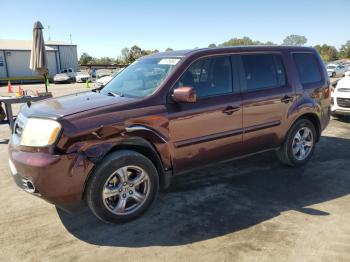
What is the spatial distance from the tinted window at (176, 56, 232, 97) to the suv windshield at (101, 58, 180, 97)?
0.77 ft

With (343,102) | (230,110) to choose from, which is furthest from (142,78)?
(343,102)

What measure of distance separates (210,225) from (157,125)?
122 cm

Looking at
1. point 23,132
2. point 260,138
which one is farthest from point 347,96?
point 23,132

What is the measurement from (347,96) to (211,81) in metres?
→ 6.19

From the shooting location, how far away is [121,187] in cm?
362

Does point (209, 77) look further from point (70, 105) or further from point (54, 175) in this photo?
point (54, 175)

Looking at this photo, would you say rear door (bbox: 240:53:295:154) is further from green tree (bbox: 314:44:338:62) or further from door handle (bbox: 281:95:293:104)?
green tree (bbox: 314:44:338:62)

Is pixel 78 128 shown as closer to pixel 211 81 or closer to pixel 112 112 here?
pixel 112 112

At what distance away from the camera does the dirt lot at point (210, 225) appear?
3.12 m

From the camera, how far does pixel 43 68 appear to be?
429 inches

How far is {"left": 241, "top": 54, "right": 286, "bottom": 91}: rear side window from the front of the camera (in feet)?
15.0

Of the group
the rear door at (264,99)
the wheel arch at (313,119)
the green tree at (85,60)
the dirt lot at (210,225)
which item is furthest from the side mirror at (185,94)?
the green tree at (85,60)

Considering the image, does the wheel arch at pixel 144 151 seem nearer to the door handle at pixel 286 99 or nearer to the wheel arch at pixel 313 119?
the door handle at pixel 286 99

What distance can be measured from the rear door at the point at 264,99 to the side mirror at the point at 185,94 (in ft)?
3.47
